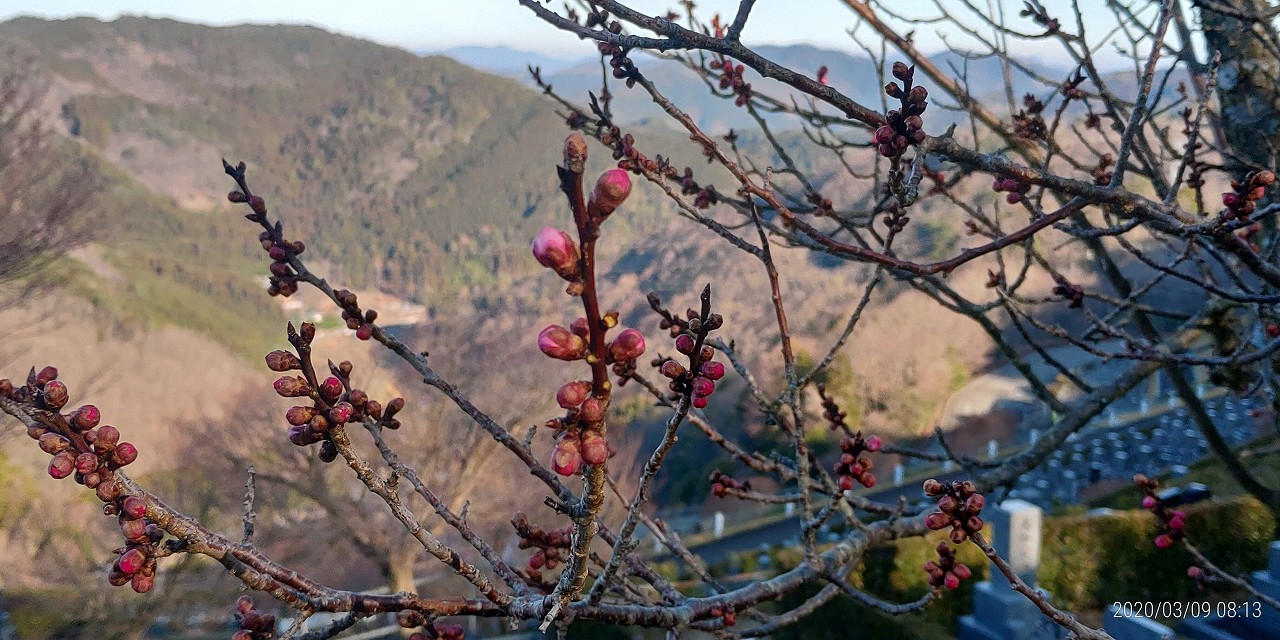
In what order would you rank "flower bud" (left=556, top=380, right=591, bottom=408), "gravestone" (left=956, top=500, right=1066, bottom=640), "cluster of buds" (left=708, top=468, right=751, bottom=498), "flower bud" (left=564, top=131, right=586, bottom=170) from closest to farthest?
1. "flower bud" (left=564, top=131, right=586, bottom=170)
2. "flower bud" (left=556, top=380, right=591, bottom=408)
3. "cluster of buds" (left=708, top=468, right=751, bottom=498)
4. "gravestone" (left=956, top=500, right=1066, bottom=640)

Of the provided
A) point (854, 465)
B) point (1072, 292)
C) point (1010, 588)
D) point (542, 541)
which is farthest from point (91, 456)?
point (1010, 588)

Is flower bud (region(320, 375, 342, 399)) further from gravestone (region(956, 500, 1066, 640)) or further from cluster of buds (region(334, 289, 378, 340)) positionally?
gravestone (region(956, 500, 1066, 640))

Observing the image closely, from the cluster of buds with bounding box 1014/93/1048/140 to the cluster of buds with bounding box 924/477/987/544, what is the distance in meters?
1.60

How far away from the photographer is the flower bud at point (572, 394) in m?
0.59

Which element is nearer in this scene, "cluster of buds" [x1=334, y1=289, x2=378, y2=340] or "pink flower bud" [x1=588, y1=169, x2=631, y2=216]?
"pink flower bud" [x1=588, y1=169, x2=631, y2=216]

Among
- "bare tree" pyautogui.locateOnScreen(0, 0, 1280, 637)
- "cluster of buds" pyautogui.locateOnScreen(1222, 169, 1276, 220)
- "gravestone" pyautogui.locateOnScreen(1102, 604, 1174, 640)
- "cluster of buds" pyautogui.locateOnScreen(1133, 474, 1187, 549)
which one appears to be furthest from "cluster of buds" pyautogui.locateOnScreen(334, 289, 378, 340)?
"gravestone" pyautogui.locateOnScreen(1102, 604, 1174, 640)

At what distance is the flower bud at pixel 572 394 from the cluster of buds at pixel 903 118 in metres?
0.67

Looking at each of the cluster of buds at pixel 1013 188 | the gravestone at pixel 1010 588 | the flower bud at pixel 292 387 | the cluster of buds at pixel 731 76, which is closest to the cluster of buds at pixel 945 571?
the cluster of buds at pixel 1013 188

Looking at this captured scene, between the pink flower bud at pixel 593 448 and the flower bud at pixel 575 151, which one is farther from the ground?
the flower bud at pixel 575 151

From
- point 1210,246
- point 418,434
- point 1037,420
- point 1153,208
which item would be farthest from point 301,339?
point 1037,420

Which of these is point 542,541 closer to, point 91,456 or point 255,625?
point 255,625

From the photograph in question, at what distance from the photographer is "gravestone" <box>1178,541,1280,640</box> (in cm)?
412

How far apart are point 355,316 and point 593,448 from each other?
876 millimetres

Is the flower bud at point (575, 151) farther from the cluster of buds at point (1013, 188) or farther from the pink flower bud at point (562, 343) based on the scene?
the cluster of buds at point (1013, 188)
